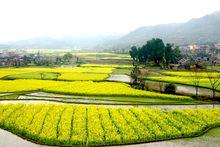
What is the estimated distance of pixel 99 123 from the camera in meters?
25.5

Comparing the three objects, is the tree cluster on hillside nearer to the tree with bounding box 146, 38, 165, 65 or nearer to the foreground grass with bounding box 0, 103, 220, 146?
the tree with bounding box 146, 38, 165, 65

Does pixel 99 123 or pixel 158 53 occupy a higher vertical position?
pixel 158 53

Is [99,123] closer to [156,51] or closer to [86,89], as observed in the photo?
[86,89]

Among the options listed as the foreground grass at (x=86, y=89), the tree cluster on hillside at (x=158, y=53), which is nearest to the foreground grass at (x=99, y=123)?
the foreground grass at (x=86, y=89)

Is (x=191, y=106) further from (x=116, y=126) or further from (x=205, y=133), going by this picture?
(x=116, y=126)

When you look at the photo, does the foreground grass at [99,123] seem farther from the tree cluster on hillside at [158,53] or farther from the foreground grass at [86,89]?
the tree cluster on hillside at [158,53]

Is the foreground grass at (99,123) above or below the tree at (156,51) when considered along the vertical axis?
below

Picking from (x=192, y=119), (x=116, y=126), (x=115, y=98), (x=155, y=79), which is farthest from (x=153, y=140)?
(x=155, y=79)

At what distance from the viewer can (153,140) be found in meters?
22.7

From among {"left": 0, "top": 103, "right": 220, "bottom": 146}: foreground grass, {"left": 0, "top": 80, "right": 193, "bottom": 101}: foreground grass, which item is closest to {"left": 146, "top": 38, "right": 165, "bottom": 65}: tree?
{"left": 0, "top": 80, "right": 193, "bottom": 101}: foreground grass

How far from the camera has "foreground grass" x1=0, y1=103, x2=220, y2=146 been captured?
882 inches

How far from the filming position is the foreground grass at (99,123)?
73.5ft

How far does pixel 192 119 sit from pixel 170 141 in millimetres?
5345

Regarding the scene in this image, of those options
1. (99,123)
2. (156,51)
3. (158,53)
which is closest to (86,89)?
(99,123)
